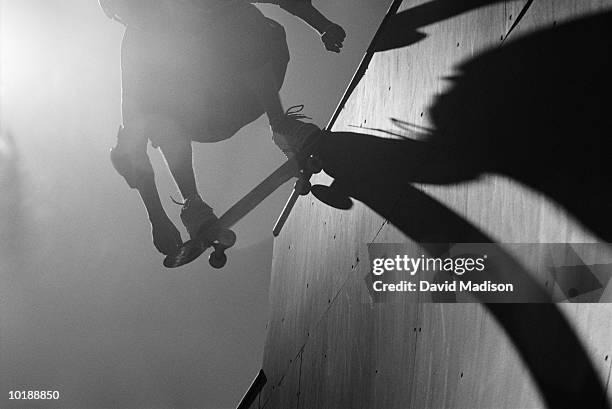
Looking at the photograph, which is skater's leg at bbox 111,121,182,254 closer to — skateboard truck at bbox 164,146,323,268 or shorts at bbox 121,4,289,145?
shorts at bbox 121,4,289,145

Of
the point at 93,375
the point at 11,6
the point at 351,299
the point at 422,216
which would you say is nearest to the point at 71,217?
the point at 93,375

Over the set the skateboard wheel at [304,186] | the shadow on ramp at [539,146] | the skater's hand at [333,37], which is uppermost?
the skater's hand at [333,37]

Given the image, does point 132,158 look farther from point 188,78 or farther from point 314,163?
point 314,163

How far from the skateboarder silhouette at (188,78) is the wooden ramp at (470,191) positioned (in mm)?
778

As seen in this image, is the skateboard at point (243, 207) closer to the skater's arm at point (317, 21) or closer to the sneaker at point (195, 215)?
the sneaker at point (195, 215)

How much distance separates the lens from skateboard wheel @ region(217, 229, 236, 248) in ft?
10.2

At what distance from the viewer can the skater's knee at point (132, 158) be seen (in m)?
3.55

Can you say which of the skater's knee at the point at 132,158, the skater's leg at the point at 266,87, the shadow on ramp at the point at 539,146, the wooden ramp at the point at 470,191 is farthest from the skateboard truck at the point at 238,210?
the shadow on ramp at the point at 539,146

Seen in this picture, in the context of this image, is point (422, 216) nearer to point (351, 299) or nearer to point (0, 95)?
point (351, 299)

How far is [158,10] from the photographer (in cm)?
347

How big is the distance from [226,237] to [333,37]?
107 centimetres

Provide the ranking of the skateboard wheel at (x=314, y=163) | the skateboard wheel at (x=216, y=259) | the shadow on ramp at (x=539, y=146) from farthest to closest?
1. the skateboard wheel at (x=216, y=259)
2. the skateboard wheel at (x=314, y=163)
3. the shadow on ramp at (x=539, y=146)

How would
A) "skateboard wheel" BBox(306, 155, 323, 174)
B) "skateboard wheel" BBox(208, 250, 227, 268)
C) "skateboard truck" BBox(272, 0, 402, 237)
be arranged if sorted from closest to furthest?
"skateboard truck" BBox(272, 0, 402, 237) → "skateboard wheel" BBox(306, 155, 323, 174) → "skateboard wheel" BBox(208, 250, 227, 268)

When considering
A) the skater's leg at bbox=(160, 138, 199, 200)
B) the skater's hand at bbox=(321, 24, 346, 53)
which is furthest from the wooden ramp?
the skater's leg at bbox=(160, 138, 199, 200)
